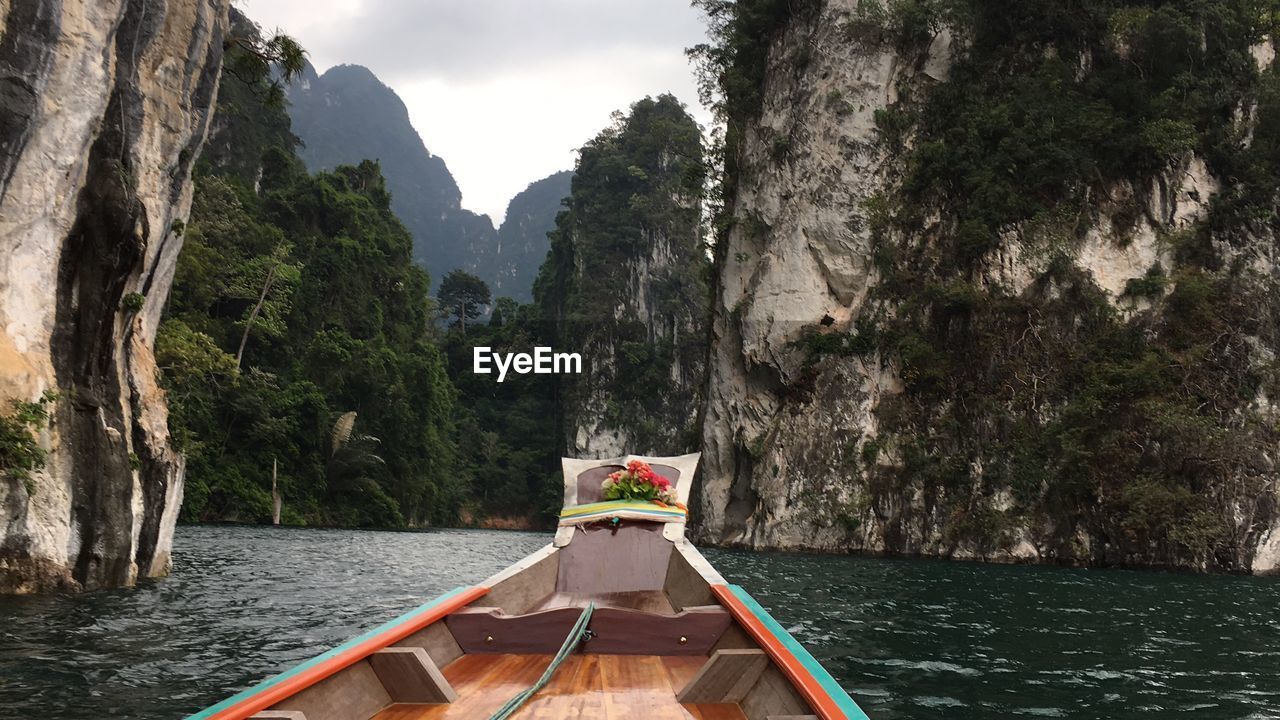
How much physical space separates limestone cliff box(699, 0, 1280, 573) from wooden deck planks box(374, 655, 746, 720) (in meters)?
21.6

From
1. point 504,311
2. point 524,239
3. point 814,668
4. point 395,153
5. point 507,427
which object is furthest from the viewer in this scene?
point 395,153

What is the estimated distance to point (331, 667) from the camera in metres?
3.48

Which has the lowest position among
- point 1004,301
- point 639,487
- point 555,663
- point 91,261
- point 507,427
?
point 555,663

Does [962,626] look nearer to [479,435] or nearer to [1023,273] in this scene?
[1023,273]

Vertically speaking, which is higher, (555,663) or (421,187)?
(421,187)

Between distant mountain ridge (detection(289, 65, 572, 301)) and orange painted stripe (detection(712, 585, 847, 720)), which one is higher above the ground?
distant mountain ridge (detection(289, 65, 572, 301))

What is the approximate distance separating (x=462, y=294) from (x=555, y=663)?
3161 inches

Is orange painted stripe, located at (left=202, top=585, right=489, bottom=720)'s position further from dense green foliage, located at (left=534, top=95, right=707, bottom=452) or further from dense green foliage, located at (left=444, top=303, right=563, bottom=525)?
dense green foliage, located at (left=534, top=95, right=707, bottom=452)

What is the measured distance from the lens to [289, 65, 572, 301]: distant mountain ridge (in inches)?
6526

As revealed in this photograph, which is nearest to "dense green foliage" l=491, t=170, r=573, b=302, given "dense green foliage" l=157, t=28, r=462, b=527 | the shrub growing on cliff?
"dense green foliage" l=157, t=28, r=462, b=527

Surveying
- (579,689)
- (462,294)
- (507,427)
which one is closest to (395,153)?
(462,294)

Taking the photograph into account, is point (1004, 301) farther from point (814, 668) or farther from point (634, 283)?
point (634, 283)

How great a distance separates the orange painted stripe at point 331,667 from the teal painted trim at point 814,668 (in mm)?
1754

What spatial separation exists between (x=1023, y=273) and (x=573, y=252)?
1670 inches
